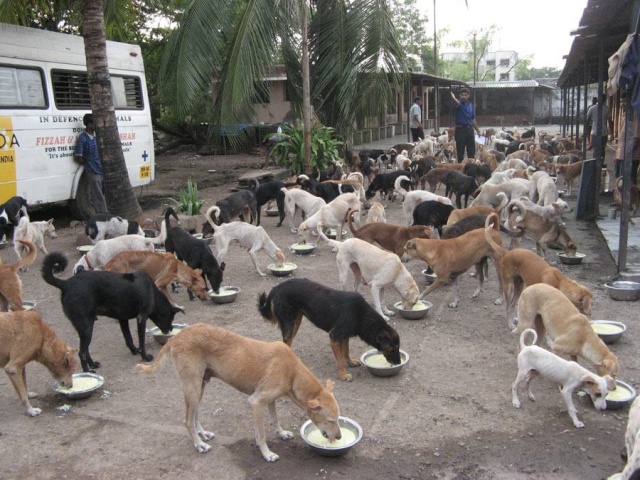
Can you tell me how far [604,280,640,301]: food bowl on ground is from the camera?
726cm

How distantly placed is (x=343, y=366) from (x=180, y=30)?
11.4 meters

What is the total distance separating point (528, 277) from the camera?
6.31m

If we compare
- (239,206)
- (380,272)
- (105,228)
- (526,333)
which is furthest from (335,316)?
(239,206)

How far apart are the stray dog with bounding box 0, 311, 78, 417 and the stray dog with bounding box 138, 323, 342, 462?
123cm

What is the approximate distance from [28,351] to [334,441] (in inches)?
106

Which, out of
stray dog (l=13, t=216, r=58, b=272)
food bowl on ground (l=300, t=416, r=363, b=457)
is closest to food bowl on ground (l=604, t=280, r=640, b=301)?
food bowl on ground (l=300, t=416, r=363, b=457)

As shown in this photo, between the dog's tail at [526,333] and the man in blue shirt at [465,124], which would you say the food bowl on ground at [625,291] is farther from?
the man in blue shirt at [465,124]

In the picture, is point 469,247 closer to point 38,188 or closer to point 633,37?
point 633,37

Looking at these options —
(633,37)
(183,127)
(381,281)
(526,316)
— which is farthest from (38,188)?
(183,127)

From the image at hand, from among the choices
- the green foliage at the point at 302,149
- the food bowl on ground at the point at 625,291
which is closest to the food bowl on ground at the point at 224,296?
the food bowl on ground at the point at 625,291

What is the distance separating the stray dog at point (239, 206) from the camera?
428 inches

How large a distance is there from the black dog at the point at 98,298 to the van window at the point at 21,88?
670cm

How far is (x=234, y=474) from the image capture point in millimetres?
4039

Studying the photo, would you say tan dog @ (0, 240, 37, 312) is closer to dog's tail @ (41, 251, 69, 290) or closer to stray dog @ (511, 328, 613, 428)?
dog's tail @ (41, 251, 69, 290)
